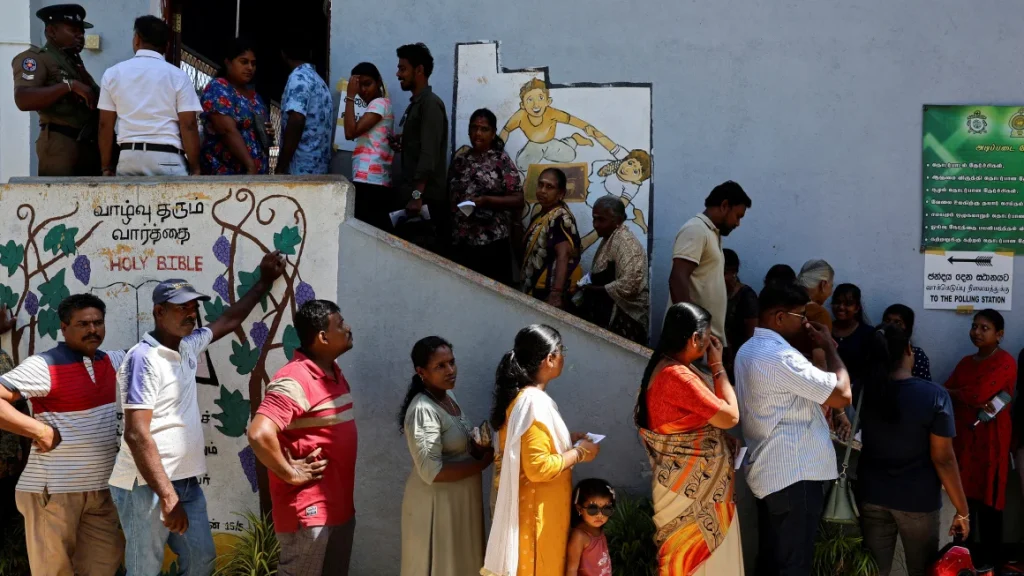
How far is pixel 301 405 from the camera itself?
15.0ft

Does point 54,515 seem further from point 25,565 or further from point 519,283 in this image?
point 519,283

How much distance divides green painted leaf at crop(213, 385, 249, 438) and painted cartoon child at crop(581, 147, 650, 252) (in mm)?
2787

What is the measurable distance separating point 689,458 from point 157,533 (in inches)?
100

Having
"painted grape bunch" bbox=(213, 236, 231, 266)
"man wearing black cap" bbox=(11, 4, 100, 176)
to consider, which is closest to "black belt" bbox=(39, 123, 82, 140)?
"man wearing black cap" bbox=(11, 4, 100, 176)

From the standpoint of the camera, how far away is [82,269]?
20.0 feet

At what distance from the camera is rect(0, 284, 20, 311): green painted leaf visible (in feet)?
20.3

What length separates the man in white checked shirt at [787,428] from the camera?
15.7ft

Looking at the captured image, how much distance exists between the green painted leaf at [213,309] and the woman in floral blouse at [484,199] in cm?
166

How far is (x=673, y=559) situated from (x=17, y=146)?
19.6ft

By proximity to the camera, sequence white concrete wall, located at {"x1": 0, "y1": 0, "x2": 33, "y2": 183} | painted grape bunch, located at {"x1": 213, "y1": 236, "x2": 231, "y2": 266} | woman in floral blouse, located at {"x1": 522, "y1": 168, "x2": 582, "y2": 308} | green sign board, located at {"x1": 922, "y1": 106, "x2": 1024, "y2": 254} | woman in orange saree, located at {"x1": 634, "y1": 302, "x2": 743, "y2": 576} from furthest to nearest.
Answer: white concrete wall, located at {"x1": 0, "y1": 0, "x2": 33, "y2": 183}, green sign board, located at {"x1": 922, "y1": 106, "x2": 1024, "y2": 254}, woman in floral blouse, located at {"x1": 522, "y1": 168, "x2": 582, "y2": 308}, painted grape bunch, located at {"x1": 213, "y1": 236, "x2": 231, "y2": 266}, woman in orange saree, located at {"x1": 634, "y1": 302, "x2": 743, "y2": 576}

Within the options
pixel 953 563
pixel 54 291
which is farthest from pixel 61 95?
pixel 953 563

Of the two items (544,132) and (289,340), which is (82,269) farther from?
(544,132)

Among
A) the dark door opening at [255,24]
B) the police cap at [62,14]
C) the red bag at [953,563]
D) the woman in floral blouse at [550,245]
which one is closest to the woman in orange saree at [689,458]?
the red bag at [953,563]

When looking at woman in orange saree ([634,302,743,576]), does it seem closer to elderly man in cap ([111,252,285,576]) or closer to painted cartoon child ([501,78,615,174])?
elderly man in cap ([111,252,285,576])
